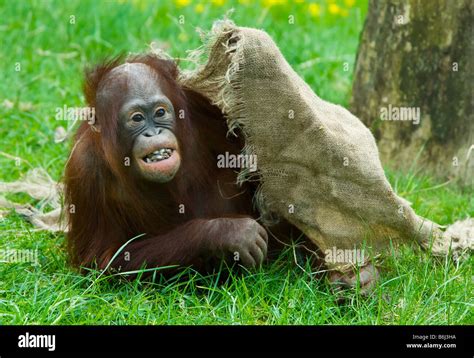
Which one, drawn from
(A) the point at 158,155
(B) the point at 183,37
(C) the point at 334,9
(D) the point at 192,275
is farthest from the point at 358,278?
(C) the point at 334,9

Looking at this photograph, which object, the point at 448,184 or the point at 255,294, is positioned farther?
the point at 448,184

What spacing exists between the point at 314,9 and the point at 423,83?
8.09 feet

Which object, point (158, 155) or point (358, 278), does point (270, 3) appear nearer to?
point (158, 155)

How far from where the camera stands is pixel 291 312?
313 centimetres

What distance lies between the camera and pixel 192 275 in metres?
3.39

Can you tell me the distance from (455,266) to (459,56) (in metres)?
1.32

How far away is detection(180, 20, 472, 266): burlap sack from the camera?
3.38 meters

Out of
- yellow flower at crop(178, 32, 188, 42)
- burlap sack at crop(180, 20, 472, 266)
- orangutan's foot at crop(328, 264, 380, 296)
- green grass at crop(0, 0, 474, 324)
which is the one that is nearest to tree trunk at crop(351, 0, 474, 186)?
green grass at crop(0, 0, 474, 324)

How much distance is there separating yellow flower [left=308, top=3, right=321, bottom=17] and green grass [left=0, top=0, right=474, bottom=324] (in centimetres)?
2

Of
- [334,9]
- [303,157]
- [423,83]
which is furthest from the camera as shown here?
[334,9]
